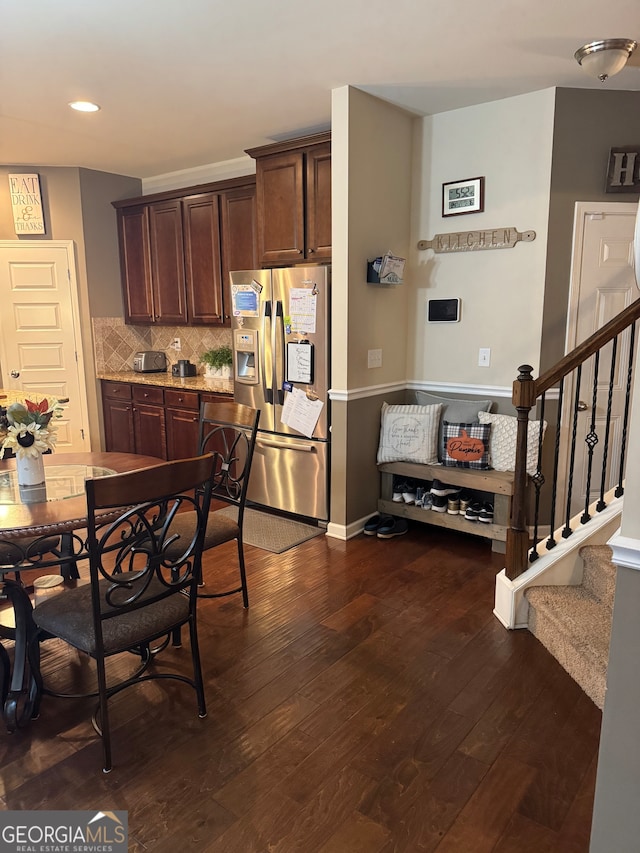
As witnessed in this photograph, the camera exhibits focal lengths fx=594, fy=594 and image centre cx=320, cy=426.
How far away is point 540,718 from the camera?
218 centimetres

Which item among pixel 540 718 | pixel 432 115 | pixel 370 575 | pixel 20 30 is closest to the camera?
pixel 540 718

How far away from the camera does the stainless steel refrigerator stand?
3838 millimetres

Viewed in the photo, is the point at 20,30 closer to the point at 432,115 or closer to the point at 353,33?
the point at 353,33

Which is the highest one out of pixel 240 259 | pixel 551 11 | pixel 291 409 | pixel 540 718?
pixel 551 11

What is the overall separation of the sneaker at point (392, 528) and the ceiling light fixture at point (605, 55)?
272 centimetres

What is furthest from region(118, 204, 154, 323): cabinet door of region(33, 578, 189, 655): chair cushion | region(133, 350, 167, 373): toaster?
region(33, 578, 189, 655): chair cushion

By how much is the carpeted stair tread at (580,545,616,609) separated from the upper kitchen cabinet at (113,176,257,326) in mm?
3216

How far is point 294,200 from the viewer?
13.1 ft

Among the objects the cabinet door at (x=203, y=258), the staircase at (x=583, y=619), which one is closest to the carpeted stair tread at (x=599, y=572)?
the staircase at (x=583, y=619)

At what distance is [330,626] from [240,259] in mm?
3075

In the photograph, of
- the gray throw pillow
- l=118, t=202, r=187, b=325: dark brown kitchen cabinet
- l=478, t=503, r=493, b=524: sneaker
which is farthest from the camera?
l=118, t=202, r=187, b=325: dark brown kitchen cabinet

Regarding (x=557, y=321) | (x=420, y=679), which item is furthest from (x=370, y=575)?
(x=557, y=321)

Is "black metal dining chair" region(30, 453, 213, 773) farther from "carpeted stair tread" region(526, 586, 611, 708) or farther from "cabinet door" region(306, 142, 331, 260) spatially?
"cabinet door" region(306, 142, 331, 260)

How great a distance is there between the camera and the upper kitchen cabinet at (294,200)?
382 cm
